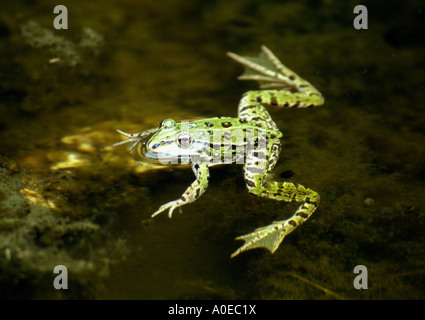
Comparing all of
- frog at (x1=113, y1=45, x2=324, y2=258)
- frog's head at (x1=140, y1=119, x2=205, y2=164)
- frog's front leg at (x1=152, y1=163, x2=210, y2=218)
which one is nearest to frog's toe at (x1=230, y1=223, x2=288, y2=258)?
frog at (x1=113, y1=45, x2=324, y2=258)

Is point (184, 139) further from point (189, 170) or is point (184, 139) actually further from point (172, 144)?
point (189, 170)

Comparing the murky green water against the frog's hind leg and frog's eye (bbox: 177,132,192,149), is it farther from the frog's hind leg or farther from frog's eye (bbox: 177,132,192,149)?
frog's eye (bbox: 177,132,192,149)

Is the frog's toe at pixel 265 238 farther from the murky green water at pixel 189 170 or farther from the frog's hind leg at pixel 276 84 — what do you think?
the frog's hind leg at pixel 276 84

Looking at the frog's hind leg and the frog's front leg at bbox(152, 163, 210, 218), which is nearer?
the frog's front leg at bbox(152, 163, 210, 218)

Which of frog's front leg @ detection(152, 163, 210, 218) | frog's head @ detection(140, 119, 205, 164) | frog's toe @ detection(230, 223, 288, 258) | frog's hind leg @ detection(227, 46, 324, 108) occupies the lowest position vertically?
frog's toe @ detection(230, 223, 288, 258)

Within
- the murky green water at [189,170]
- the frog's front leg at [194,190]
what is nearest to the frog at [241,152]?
the frog's front leg at [194,190]

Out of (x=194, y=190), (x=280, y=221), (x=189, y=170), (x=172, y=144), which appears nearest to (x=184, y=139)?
(x=172, y=144)
